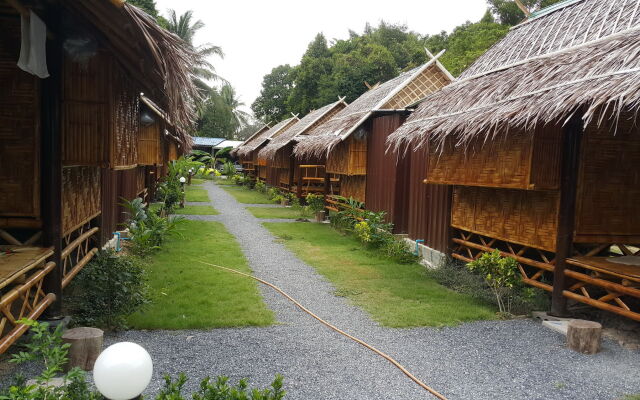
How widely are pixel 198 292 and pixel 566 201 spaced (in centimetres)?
545

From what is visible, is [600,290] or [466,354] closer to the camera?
[466,354]

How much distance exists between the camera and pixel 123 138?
676 centimetres

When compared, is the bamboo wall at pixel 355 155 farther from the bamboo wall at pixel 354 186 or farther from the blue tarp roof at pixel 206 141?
the blue tarp roof at pixel 206 141

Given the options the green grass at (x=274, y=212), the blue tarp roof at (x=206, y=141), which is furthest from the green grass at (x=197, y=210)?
the blue tarp roof at (x=206, y=141)

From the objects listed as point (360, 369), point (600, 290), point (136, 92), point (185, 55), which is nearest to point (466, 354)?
point (360, 369)

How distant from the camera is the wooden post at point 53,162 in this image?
5320mm

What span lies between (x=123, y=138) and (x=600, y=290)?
702 centimetres

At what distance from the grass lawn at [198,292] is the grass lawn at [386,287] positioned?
157cm

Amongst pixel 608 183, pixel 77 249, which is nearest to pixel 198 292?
pixel 77 249

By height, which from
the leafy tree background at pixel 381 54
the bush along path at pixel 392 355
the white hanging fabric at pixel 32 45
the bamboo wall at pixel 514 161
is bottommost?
the bush along path at pixel 392 355

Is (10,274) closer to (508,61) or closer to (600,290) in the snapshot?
(600,290)

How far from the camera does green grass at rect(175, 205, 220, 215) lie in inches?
720

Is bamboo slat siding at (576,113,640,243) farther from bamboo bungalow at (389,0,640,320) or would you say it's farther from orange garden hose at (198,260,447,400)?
orange garden hose at (198,260,447,400)

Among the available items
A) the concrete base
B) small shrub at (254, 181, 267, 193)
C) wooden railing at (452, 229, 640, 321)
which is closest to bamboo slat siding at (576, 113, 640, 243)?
wooden railing at (452, 229, 640, 321)
